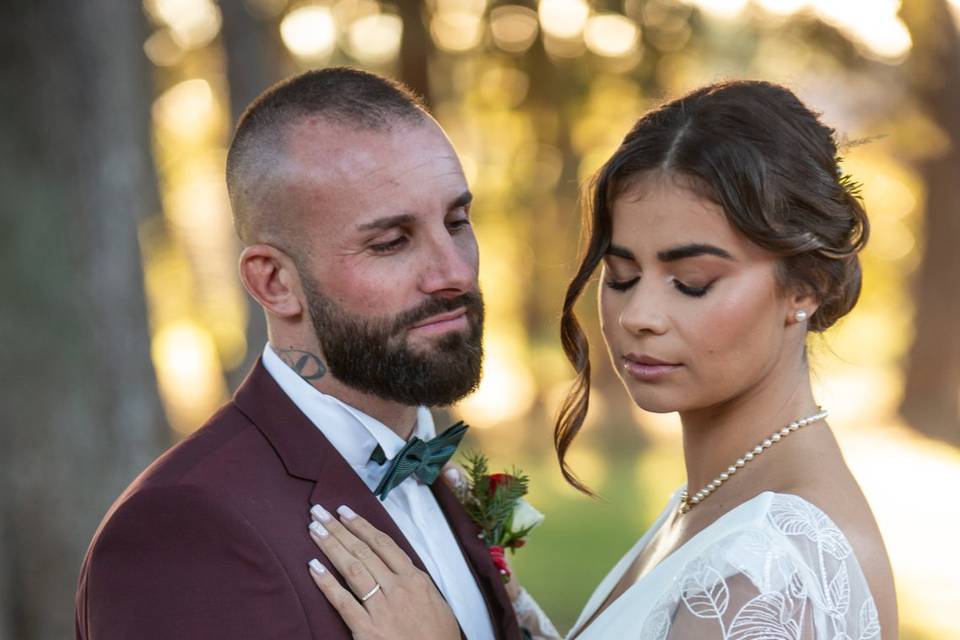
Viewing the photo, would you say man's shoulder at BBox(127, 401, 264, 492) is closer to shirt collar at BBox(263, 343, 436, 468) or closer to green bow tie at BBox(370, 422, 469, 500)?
shirt collar at BBox(263, 343, 436, 468)

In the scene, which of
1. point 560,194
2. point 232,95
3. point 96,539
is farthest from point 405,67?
point 96,539

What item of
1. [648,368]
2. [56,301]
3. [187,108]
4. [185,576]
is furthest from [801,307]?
[187,108]

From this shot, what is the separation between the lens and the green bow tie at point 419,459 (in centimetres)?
297

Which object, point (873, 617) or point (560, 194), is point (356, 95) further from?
point (560, 194)

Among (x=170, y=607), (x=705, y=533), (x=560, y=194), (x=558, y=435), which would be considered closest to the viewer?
(x=170, y=607)

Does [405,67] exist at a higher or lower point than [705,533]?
higher

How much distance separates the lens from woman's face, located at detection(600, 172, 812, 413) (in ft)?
9.12

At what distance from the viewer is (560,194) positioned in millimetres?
25375

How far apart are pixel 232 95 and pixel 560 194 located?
42.5 feet

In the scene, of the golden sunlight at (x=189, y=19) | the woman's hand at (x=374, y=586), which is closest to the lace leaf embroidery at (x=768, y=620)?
the woman's hand at (x=374, y=586)

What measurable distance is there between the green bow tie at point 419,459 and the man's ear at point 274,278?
1.52 feet

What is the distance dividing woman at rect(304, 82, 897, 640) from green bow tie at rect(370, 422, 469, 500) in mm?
226

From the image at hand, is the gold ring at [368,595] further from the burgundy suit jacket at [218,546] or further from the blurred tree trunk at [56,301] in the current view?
the blurred tree trunk at [56,301]

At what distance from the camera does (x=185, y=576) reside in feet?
8.25
